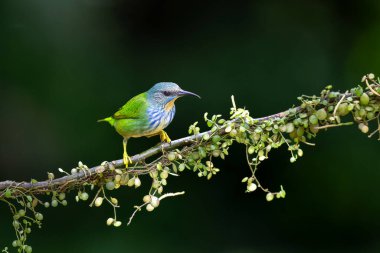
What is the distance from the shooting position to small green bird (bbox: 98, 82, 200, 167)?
7.51 ft

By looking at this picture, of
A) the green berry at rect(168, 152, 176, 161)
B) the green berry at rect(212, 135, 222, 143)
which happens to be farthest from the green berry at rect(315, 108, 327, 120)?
the green berry at rect(168, 152, 176, 161)

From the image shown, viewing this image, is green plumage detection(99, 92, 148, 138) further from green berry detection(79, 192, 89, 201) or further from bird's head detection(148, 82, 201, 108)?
green berry detection(79, 192, 89, 201)

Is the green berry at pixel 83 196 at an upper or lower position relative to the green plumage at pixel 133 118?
lower

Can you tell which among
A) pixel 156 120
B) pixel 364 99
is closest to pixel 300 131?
pixel 364 99

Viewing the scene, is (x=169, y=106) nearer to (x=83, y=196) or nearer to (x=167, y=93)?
(x=167, y=93)

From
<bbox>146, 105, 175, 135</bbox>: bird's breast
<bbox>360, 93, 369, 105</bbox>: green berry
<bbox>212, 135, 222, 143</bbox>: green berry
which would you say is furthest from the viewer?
<bbox>146, 105, 175, 135</bbox>: bird's breast

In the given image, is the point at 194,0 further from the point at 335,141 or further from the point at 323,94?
the point at 323,94

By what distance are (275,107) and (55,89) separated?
137 centimetres

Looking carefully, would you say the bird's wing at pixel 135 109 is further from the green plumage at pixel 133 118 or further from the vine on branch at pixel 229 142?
the vine on branch at pixel 229 142

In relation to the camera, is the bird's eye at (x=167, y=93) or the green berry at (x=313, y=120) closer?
the green berry at (x=313, y=120)

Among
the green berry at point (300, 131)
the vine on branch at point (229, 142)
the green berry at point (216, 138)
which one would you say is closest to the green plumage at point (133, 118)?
the vine on branch at point (229, 142)

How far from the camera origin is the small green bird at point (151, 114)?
2289 mm

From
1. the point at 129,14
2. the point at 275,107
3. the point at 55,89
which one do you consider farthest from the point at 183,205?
the point at 129,14

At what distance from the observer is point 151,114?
7.48ft
